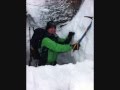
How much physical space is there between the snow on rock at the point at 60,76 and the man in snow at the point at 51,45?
0.06 m

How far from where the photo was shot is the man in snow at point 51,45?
493 cm

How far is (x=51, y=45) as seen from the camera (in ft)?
16.2

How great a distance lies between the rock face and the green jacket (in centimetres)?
13

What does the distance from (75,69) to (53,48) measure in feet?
0.75

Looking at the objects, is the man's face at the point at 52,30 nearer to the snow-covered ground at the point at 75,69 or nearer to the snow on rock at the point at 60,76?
the snow-covered ground at the point at 75,69

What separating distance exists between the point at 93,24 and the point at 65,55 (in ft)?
1.03

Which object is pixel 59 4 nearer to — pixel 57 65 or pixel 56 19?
pixel 56 19

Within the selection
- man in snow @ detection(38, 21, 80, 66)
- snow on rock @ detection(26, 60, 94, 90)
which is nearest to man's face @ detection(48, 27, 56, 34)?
man in snow @ detection(38, 21, 80, 66)

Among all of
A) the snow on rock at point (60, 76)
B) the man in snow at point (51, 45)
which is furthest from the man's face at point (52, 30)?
the snow on rock at point (60, 76)

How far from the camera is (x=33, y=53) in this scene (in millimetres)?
4914

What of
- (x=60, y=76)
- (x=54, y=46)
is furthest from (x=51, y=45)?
(x=60, y=76)

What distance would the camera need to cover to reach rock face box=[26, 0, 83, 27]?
490 centimetres

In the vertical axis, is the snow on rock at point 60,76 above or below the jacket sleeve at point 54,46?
below

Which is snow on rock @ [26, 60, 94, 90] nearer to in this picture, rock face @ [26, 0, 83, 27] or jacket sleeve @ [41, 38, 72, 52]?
jacket sleeve @ [41, 38, 72, 52]
